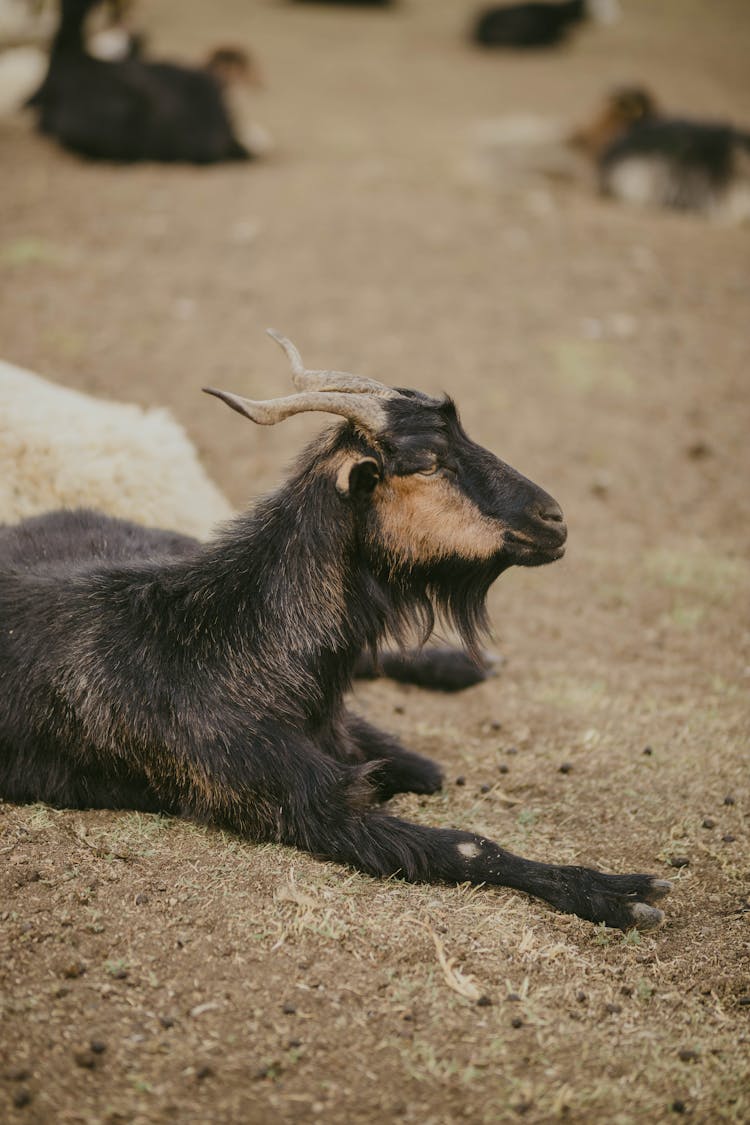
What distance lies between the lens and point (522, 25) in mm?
20547

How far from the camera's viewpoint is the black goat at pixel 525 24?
810 inches

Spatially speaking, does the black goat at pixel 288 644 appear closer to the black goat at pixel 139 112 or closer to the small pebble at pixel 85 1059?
the small pebble at pixel 85 1059

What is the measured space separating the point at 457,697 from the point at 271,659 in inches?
77.2

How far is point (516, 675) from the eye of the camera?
6.05 meters

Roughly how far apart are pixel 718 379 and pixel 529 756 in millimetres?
6012

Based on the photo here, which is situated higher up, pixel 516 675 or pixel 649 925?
pixel 649 925

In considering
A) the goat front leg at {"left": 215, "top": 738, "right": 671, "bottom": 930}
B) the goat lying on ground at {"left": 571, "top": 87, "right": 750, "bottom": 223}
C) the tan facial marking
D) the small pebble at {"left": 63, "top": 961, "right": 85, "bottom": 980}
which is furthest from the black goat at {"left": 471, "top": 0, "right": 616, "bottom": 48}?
the small pebble at {"left": 63, "top": 961, "right": 85, "bottom": 980}

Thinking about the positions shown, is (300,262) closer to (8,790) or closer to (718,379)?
(718,379)

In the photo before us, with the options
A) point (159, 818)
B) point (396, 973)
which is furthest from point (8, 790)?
point (396, 973)

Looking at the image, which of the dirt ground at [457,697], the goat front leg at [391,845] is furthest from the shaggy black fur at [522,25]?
the goat front leg at [391,845]

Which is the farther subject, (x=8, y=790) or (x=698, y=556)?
(x=698, y=556)

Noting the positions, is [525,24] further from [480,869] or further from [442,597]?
[480,869]

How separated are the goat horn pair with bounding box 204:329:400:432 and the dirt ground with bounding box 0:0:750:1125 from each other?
165 cm

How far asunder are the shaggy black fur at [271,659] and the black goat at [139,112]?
9944 mm
